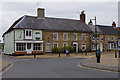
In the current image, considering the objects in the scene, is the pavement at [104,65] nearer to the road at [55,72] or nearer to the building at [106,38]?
the road at [55,72]

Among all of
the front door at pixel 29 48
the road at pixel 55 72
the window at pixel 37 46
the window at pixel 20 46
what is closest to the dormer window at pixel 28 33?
the front door at pixel 29 48

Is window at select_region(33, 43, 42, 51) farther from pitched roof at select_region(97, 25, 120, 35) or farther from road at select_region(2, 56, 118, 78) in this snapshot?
road at select_region(2, 56, 118, 78)

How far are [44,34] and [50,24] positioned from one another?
360 cm

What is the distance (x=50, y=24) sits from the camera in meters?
43.7

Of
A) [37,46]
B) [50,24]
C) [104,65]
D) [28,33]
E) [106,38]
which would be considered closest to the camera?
[104,65]

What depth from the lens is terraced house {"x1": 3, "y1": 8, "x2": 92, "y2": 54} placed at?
1527 inches

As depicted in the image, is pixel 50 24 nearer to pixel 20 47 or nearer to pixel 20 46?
pixel 20 46

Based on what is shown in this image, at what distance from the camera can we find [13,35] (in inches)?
1553

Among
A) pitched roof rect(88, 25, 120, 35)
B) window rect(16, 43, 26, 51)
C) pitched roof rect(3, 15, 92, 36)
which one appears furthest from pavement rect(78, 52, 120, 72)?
pitched roof rect(88, 25, 120, 35)

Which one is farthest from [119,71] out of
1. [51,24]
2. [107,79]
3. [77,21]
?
[77,21]

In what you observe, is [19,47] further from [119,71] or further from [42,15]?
[119,71]

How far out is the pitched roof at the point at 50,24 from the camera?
132 ft

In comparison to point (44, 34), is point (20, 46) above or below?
below

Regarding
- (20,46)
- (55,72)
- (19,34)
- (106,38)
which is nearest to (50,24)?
(19,34)
